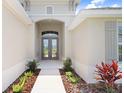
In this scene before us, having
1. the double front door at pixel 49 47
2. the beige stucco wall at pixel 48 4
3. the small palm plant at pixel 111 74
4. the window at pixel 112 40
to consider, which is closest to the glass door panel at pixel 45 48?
the double front door at pixel 49 47

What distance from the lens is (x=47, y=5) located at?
2144 cm

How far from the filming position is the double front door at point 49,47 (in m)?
26.9

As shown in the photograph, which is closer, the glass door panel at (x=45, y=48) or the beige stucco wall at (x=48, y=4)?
the beige stucco wall at (x=48, y=4)

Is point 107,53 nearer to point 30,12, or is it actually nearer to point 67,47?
point 67,47

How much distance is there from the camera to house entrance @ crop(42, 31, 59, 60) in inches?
1057

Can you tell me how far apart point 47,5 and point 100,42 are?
1258 centimetres

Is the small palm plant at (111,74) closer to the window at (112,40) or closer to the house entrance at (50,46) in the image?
the window at (112,40)

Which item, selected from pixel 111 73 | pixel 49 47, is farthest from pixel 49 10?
pixel 111 73

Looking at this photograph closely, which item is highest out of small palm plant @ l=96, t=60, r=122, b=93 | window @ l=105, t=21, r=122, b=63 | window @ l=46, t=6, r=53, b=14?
window @ l=46, t=6, r=53, b=14

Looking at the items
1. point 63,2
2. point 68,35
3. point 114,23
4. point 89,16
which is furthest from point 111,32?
point 63,2

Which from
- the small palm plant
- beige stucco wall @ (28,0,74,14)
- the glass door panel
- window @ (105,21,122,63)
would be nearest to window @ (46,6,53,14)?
beige stucco wall @ (28,0,74,14)

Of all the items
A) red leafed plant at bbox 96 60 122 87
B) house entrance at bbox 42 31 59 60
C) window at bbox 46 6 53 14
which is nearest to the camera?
red leafed plant at bbox 96 60 122 87

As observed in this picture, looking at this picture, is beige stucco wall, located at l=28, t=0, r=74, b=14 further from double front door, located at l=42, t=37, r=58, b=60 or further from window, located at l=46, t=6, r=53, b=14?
double front door, located at l=42, t=37, r=58, b=60

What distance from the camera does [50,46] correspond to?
26.9 m
